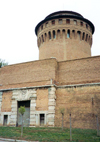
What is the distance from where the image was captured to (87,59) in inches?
763

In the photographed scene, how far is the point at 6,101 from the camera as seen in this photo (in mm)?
20984

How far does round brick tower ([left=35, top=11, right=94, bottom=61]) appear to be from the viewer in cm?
2459

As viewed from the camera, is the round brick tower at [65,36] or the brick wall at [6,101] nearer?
the brick wall at [6,101]

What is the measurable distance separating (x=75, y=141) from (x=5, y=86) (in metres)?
13.1

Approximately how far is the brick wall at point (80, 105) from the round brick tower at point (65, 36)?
653cm

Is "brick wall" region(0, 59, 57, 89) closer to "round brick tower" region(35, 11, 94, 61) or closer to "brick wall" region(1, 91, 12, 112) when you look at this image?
"brick wall" region(1, 91, 12, 112)

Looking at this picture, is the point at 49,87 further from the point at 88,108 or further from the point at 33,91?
the point at 88,108

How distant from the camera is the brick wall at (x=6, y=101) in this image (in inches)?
813

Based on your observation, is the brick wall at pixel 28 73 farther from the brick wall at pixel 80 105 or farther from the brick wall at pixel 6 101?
the brick wall at pixel 80 105

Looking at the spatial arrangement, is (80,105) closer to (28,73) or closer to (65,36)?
(28,73)

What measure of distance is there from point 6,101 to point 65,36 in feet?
36.1

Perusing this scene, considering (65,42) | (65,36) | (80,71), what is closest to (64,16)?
(65,36)

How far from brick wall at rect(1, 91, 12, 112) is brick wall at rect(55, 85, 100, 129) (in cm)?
541

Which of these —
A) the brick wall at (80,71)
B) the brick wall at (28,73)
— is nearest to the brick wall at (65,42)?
the brick wall at (28,73)
